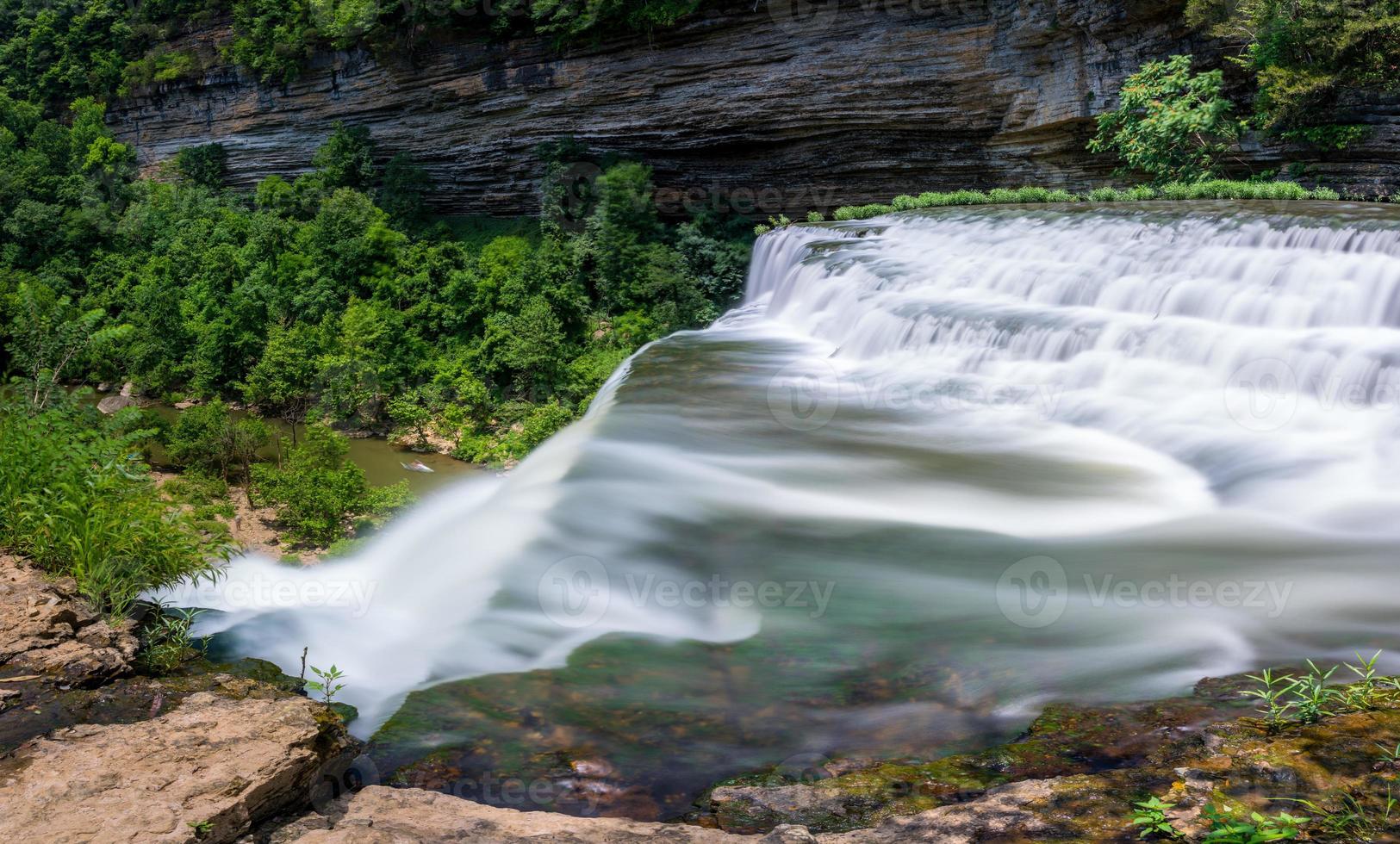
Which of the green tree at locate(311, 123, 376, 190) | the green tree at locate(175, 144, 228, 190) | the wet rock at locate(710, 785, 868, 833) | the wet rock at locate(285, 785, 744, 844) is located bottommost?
the wet rock at locate(710, 785, 868, 833)

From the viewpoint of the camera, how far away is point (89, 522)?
16.8 feet

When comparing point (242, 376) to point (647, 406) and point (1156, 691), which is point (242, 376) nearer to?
point (647, 406)

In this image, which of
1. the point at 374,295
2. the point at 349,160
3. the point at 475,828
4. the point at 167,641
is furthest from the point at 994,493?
the point at 349,160

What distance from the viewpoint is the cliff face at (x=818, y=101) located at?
1694 centimetres

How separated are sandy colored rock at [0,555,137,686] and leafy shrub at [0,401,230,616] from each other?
157mm

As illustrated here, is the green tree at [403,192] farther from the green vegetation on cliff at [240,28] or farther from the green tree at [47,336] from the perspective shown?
the green tree at [47,336]

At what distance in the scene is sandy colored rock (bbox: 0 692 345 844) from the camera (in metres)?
3.10

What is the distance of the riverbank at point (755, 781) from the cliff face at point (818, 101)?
13857 millimetres

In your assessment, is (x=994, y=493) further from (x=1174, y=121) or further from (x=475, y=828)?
(x=1174, y=121)

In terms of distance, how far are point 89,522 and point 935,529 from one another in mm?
5470

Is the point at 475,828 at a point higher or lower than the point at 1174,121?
lower

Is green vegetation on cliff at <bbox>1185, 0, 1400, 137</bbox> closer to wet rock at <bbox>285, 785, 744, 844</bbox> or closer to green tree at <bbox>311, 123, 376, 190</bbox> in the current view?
wet rock at <bbox>285, 785, 744, 844</bbox>

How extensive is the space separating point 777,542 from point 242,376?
19.4 m

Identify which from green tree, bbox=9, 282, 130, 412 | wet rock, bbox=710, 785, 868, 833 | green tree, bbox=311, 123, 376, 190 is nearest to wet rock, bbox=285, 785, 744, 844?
wet rock, bbox=710, 785, 868, 833
